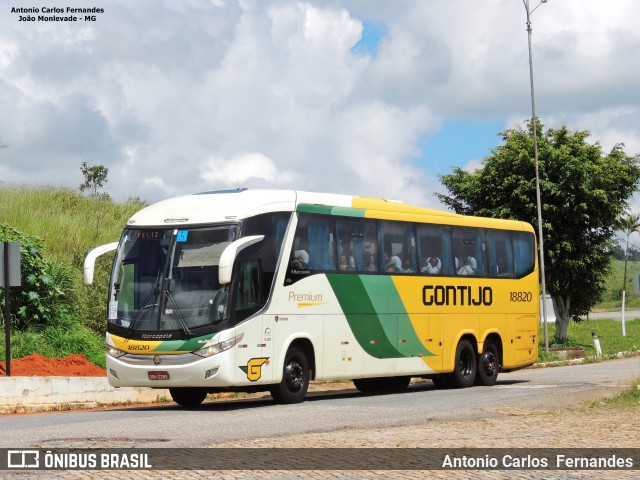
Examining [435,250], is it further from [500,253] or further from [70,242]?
[70,242]

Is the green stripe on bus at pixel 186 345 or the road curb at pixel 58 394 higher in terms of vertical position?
the green stripe on bus at pixel 186 345

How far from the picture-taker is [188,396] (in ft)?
66.6

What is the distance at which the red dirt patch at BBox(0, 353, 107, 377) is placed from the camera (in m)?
21.8

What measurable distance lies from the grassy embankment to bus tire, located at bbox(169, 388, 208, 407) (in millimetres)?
4594

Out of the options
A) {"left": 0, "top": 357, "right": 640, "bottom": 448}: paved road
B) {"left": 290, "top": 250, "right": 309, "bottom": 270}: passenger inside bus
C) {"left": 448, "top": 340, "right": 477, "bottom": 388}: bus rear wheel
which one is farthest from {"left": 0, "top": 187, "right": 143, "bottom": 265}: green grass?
{"left": 290, "top": 250, "right": 309, "bottom": 270}: passenger inside bus

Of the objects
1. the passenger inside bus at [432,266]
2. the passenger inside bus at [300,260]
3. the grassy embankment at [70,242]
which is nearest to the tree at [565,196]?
the grassy embankment at [70,242]

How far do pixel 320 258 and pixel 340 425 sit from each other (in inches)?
216

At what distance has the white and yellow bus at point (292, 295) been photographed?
59.9 ft

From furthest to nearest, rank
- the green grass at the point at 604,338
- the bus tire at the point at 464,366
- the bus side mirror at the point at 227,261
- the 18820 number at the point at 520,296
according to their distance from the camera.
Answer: the green grass at the point at 604,338 → the 18820 number at the point at 520,296 → the bus tire at the point at 464,366 → the bus side mirror at the point at 227,261

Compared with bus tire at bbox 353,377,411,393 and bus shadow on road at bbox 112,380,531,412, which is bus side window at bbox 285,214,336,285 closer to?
bus shadow on road at bbox 112,380,531,412

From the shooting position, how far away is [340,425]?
15133mm

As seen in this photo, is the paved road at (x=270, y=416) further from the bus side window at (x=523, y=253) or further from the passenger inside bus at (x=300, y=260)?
the bus side window at (x=523, y=253)

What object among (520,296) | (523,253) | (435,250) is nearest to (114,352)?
(435,250)

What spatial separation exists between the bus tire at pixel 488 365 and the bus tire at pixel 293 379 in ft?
19.9
